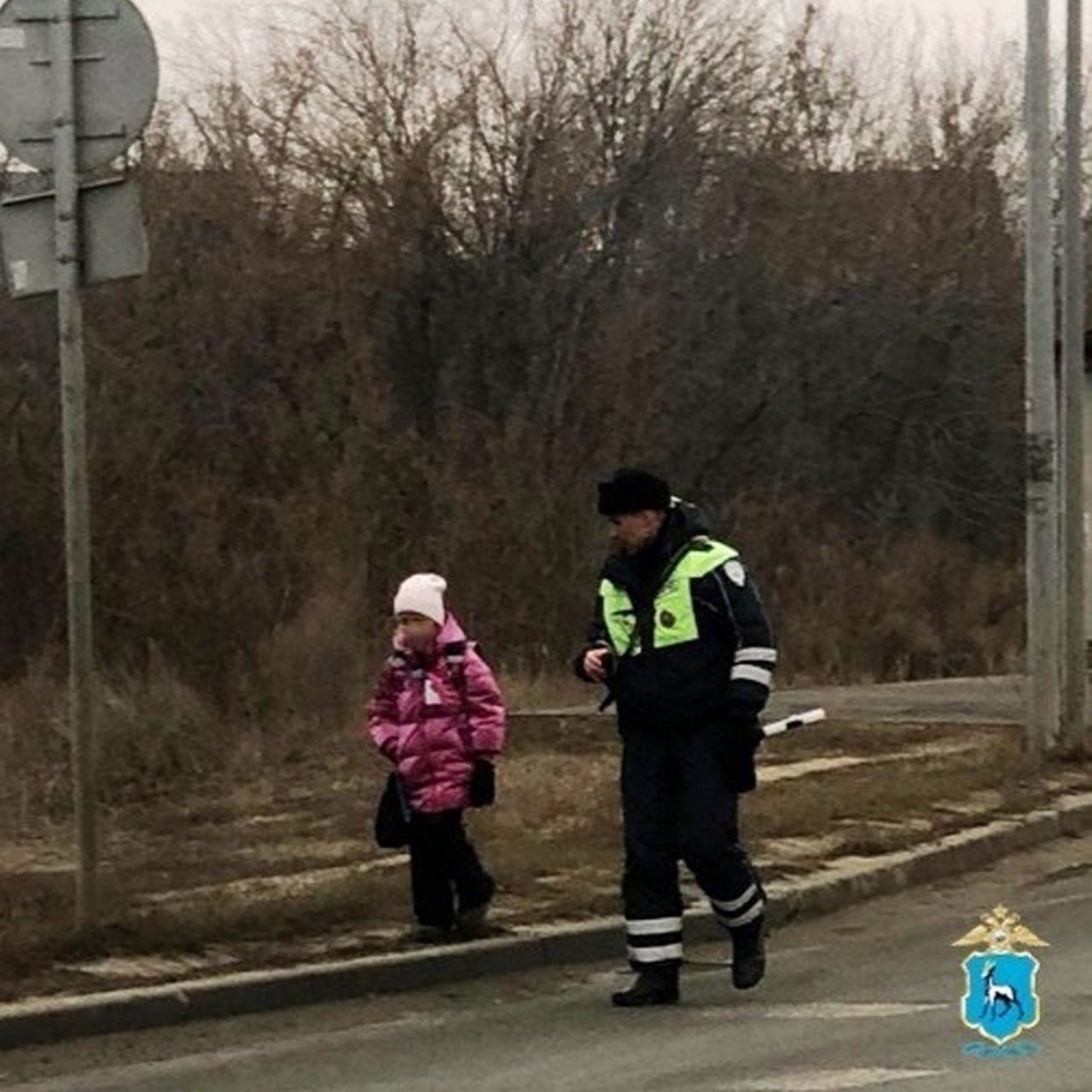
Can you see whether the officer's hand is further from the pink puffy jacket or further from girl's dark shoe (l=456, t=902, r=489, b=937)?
girl's dark shoe (l=456, t=902, r=489, b=937)

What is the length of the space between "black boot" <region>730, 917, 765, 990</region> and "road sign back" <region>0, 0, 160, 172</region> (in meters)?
3.59

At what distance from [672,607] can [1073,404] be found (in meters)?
8.13

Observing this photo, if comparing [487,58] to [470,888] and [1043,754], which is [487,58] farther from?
[470,888]

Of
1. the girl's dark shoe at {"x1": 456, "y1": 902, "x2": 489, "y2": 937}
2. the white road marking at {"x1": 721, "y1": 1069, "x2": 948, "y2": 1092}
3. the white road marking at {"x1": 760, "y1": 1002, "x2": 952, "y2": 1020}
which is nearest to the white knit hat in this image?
the girl's dark shoe at {"x1": 456, "y1": 902, "x2": 489, "y2": 937}

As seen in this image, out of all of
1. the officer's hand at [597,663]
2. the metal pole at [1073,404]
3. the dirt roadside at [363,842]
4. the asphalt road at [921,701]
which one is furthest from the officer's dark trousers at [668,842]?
the asphalt road at [921,701]

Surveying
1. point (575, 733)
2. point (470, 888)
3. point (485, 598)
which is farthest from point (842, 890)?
point (485, 598)

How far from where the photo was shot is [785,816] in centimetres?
1335

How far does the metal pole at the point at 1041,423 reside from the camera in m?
15.6

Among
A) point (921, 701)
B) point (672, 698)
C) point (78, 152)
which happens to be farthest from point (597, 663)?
point (921, 701)

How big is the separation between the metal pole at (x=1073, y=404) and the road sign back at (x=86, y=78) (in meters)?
8.30

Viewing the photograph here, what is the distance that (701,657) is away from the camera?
8828 millimetres

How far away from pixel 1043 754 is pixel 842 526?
1951 centimetres

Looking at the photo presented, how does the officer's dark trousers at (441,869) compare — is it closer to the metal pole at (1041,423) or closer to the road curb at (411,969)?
the road curb at (411,969)

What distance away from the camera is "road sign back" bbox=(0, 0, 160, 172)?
368 inches
